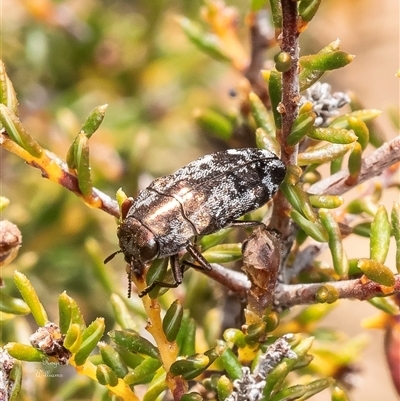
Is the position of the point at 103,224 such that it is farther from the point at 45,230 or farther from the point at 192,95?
the point at 192,95

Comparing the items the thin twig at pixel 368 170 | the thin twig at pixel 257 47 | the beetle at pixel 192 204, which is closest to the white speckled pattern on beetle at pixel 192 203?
the beetle at pixel 192 204

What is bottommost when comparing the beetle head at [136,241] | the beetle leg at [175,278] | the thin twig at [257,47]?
the beetle leg at [175,278]

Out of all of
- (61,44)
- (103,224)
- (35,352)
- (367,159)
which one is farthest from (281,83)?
(61,44)

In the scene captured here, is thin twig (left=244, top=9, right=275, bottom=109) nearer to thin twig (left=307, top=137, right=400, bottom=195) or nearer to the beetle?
the beetle

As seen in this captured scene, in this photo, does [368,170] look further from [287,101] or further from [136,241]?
[136,241]

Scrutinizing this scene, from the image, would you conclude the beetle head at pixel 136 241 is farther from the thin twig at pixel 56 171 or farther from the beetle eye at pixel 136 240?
the thin twig at pixel 56 171

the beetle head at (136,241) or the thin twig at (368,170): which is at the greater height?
the thin twig at (368,170)

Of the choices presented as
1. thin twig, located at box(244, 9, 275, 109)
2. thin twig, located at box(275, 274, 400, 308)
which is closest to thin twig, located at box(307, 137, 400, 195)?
thin twig, located at box(275, 274, 400, 308)
